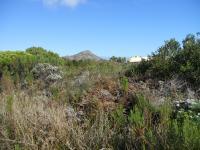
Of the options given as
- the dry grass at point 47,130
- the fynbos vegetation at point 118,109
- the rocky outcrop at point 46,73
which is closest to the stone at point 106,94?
the fynbos vegetation at point 118,109

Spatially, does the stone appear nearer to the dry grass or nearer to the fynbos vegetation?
the fynbos vegetation

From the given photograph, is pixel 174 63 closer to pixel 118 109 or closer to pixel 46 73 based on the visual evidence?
pixel 118 109

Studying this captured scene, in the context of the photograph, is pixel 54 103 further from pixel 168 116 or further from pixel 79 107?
pixel 168 116

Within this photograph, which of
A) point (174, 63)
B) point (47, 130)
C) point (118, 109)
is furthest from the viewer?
point (174, 63)

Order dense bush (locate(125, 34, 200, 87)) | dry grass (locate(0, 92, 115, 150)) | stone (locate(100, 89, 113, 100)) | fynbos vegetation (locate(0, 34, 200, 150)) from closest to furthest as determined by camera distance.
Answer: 1. fynbos vegetation (locate(0, 34, 200, 150))
2. dry grass (locate(0, 92, 115, 150))
3. stone (locate(100, 89, 113, 100))
4. dense bush (locate(125, 34, 200, 87))

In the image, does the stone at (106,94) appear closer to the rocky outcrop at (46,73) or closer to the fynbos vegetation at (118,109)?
the fynbos vegetation at (118,109)

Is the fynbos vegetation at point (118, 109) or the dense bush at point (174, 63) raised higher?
the dense bush at point (174, 63)

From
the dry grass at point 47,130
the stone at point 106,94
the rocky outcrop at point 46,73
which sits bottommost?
the dry grass at point 47,130

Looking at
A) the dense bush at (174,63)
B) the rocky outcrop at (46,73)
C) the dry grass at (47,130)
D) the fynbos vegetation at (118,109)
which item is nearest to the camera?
the fynbos vegetation at (118,109)

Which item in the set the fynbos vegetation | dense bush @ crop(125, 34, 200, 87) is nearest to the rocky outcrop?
the fynbos vegetation

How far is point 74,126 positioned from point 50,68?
24.0 feet

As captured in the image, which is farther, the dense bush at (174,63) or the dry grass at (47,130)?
the dense bush at (174,63)

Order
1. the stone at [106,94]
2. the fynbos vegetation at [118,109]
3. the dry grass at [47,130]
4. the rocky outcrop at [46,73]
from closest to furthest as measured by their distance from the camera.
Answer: the fynbos vegetation at [118,109]
the dry grass at [47,130]
the stone at [106,94]
the rocky outcrop at [46,73]

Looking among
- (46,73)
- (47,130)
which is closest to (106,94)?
(47,130)
